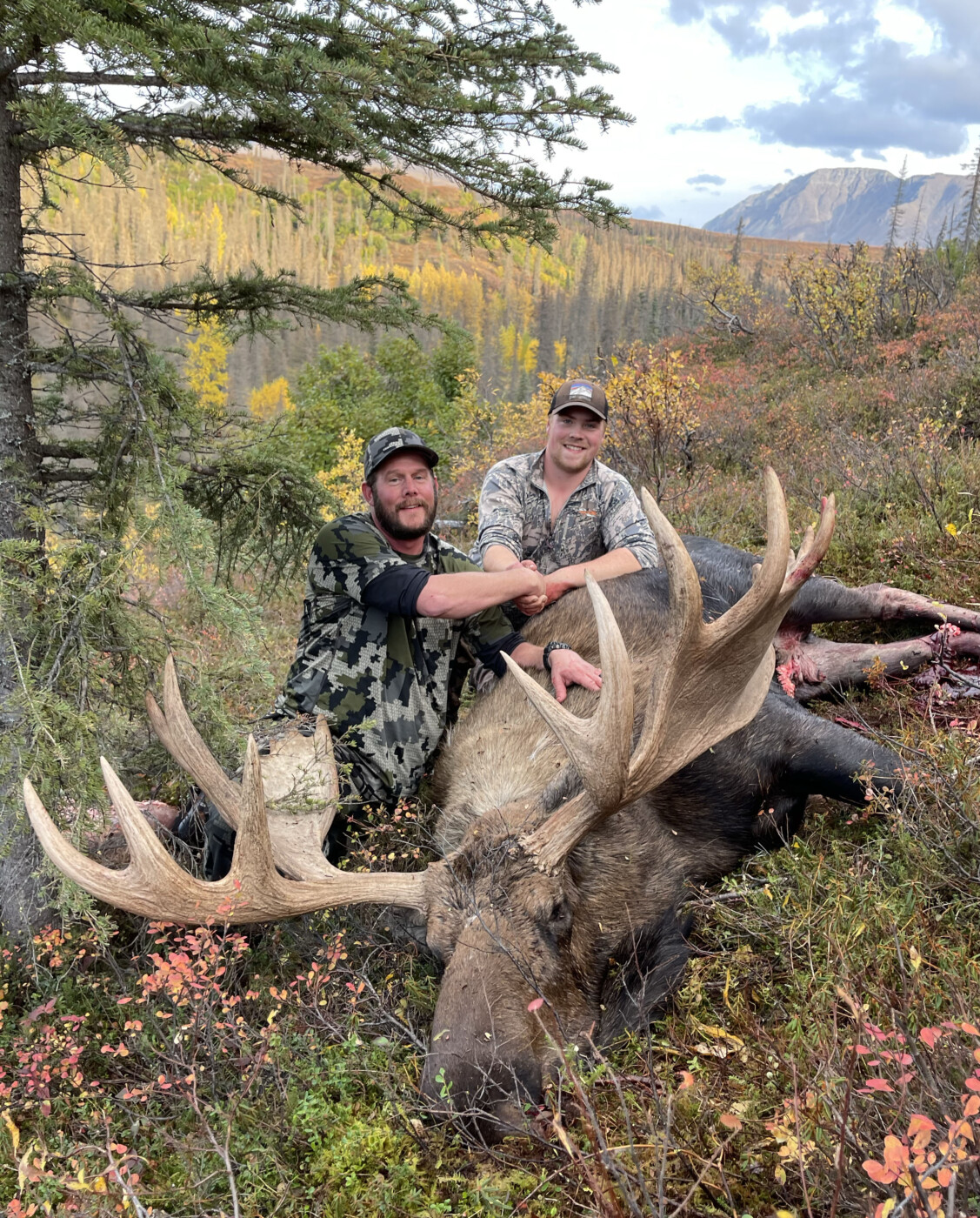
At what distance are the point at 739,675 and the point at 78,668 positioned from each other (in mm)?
2727

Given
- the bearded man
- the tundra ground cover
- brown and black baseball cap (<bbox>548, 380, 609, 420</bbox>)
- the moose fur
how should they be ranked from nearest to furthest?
1. the tundra ground cover
2. the moose fur
3. the bearded man
4. brown and black baseball cap (<bbox>548, 380, 609, 420</bbox>)

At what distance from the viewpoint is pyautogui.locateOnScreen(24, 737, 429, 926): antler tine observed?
2.90m

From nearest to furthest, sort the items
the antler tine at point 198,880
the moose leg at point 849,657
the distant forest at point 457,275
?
the antler tine at point 198,880 → the moose leg at point 849,657 → the distant forest at point 457,275

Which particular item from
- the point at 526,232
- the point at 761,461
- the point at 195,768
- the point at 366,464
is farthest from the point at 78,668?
the point at 761,461

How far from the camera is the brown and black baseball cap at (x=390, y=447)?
14.1 ft

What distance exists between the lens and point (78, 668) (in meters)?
3.41

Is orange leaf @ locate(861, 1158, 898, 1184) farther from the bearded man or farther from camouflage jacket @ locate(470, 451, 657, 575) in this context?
camouflage jacket @ locate(470, 451, 657, 575)

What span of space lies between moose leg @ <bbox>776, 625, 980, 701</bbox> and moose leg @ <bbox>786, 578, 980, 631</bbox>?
0.15 metres

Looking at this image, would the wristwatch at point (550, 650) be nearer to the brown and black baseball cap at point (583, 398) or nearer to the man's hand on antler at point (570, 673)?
the man's hand on antler at point (570, 673)

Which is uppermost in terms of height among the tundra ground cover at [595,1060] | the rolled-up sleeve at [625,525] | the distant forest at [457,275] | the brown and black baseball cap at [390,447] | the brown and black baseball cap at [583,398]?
the distant forest at [457,275]

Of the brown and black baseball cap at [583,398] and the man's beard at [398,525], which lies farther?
the brown and black baseball cap at [583,398]

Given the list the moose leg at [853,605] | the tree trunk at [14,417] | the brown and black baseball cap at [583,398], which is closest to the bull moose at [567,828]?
the tree trunk at [14,417]

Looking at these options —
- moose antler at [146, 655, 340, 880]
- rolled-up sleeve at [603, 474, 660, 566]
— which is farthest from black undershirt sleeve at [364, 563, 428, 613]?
rolled-up sleeve at [603, 474, 660, 566]

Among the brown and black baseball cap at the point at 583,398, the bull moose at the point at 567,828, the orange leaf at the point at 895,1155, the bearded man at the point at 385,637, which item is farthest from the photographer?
the brown and black baseball cap at the point at 583,398
